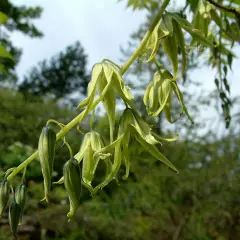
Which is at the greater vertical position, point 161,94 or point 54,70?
point 54,70

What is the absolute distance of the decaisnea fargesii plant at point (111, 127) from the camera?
0.63 metres

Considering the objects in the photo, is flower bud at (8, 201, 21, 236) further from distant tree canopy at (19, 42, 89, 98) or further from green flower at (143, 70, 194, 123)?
distant tree canopy at (19, 42, 89, 98)

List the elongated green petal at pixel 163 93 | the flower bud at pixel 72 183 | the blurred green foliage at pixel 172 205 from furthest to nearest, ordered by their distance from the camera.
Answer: the blurred green foliage at pixel 172 205 → the elongated green petal at pixel 163 93 → the flower bud at pixel 72 183

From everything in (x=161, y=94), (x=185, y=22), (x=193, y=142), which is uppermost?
(x=193, y=142)

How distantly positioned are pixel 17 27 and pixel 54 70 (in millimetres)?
10838

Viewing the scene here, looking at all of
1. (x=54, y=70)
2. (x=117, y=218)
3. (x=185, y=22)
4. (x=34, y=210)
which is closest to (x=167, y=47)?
(x=185, y=22)

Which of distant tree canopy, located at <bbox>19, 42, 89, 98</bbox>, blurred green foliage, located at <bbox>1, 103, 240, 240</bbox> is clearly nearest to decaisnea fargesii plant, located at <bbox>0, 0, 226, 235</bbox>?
blurred green foliage, located at <bbox>1, 103, 240, 240</bbox>

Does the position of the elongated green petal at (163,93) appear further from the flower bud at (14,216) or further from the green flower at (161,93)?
the flower bud at (14,216)

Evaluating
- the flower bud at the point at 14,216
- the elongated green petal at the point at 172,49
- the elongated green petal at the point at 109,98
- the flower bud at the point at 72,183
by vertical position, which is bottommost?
the flower bud at the point at 14,216

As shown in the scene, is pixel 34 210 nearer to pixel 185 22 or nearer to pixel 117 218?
pixel 117 218

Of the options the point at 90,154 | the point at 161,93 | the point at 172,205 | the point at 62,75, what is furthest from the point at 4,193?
the point at 62,75

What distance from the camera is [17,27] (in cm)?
1173

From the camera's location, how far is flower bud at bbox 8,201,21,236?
0.63m

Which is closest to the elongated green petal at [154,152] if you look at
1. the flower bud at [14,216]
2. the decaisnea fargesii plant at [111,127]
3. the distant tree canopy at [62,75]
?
the decaisnea fargesii plant at [111,127]
